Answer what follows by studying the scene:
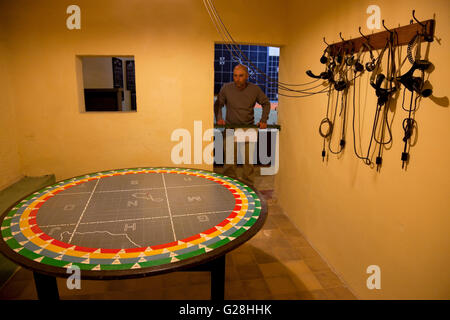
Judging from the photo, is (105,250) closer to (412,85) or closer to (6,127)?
(412,85)

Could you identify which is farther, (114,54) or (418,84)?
(114,54)

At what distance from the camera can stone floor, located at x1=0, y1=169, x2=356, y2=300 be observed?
2.35m

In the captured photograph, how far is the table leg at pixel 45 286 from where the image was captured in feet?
5.29

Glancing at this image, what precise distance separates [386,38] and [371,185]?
971 mm

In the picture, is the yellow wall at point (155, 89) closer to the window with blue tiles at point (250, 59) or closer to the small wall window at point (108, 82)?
the small wall window at point (108, 82)

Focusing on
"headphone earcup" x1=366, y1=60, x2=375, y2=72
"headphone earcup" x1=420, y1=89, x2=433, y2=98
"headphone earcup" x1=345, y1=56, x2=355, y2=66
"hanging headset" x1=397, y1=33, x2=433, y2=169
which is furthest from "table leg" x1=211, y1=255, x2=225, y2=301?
"headphone earcup" x1=345, y1=56, x2=355, y2=66

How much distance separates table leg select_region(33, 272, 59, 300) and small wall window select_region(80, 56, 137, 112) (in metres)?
3.49


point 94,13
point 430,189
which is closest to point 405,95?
point 430,189

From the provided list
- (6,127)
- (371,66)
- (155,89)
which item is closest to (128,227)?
(371,66)

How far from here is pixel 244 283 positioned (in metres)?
2.52

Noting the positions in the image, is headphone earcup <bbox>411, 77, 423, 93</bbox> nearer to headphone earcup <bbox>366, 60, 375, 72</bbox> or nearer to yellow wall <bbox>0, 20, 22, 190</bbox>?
headphone earcup <bbox>366, 60, 375, 72</bbox>

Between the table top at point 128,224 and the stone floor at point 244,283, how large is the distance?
32.5 inches

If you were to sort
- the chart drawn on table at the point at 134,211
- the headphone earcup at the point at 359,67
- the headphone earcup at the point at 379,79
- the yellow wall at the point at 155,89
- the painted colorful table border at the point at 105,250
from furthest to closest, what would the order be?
1. the yellow wall at the point at 155,89
2. the headphone earcup at the point at 359,67
3. the headphone earcup at the point at 379,79
4. the chart drawn on table at the point at 134,211
5. the painted colorful table border at the point at 105,250

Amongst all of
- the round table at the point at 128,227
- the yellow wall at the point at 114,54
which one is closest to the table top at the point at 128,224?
the round table at the point at 128,227
